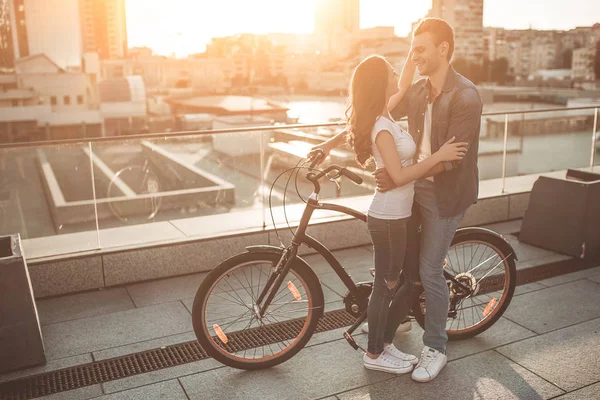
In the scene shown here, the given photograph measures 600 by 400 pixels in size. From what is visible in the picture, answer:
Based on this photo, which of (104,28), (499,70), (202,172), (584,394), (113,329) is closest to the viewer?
(584,394)

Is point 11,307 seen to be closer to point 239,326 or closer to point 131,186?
point 239,326

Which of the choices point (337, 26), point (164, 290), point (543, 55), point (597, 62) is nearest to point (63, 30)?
point (337, 26)

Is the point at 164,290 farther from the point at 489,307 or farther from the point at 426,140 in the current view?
the point at 426,140

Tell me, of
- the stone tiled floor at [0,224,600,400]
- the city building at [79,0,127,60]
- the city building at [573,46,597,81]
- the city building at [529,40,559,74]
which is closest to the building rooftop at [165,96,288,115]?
the city building at [79,0,127,60]

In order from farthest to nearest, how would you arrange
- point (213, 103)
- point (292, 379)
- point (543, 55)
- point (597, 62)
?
point (543, 55) < point (213, 103) < point (597, 62) < point (292, 379)

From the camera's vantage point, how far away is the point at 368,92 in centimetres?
269

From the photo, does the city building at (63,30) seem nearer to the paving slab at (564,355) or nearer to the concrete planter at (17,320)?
the concrete planter at (17,320)

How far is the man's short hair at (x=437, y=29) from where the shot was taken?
280 cm

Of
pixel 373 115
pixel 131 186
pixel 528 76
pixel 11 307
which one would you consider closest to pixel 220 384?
pixel 11 307

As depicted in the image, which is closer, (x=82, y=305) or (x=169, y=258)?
(x=82, y=305)

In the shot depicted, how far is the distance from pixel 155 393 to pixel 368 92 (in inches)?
71.4

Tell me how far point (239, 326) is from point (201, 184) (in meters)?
6.07

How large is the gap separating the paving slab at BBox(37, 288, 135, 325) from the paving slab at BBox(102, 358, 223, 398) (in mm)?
1043

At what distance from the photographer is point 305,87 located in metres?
63.2
